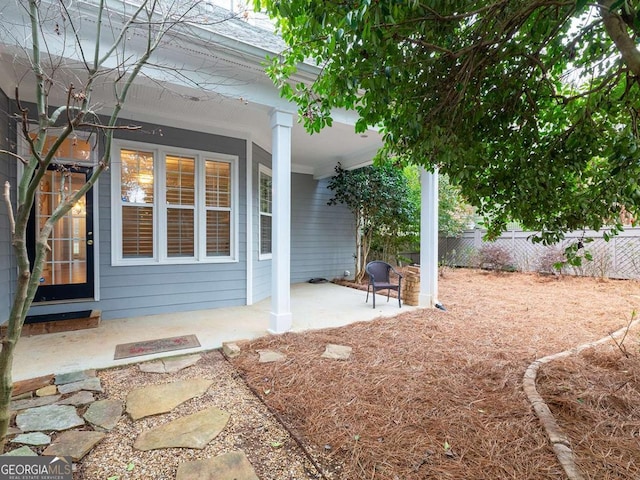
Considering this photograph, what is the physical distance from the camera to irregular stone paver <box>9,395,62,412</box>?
2203mm

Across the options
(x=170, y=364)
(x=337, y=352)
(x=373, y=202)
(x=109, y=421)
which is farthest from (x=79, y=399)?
(x=373, y=202)

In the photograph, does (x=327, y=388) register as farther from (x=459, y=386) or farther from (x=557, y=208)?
(x=557, y=208)

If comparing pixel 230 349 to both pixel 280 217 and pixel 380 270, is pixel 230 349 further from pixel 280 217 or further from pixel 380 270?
pixel 380 270

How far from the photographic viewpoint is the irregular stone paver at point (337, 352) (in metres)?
3.09

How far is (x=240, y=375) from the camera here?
2771 mm

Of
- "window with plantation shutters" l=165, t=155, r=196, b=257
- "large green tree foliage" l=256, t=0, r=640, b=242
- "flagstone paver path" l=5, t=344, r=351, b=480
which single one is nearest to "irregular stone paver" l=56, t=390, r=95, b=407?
"flagstone paver path" l=5, t=344, r=351, b=480

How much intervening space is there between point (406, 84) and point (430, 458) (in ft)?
7.49

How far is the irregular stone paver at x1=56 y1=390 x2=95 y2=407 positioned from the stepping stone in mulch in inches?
18.5

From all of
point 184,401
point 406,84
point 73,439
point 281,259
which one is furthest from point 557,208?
point 73,439

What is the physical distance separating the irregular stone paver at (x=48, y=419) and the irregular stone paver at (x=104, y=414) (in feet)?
0.21

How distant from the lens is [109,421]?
2.08m

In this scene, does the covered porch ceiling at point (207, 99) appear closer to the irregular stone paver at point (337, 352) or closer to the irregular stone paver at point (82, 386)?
the irregular stone paver at point (82, 386)

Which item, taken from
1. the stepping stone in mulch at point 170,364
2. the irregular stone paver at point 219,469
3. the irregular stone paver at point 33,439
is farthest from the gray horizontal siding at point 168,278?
the irregular stone paver at point 219,469

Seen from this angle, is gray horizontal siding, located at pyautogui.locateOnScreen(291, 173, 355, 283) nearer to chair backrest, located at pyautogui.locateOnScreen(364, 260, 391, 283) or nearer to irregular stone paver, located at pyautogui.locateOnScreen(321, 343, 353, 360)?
chair backrest, located at pyautogui.locateOnScreen(364, 260, 391, 283)
